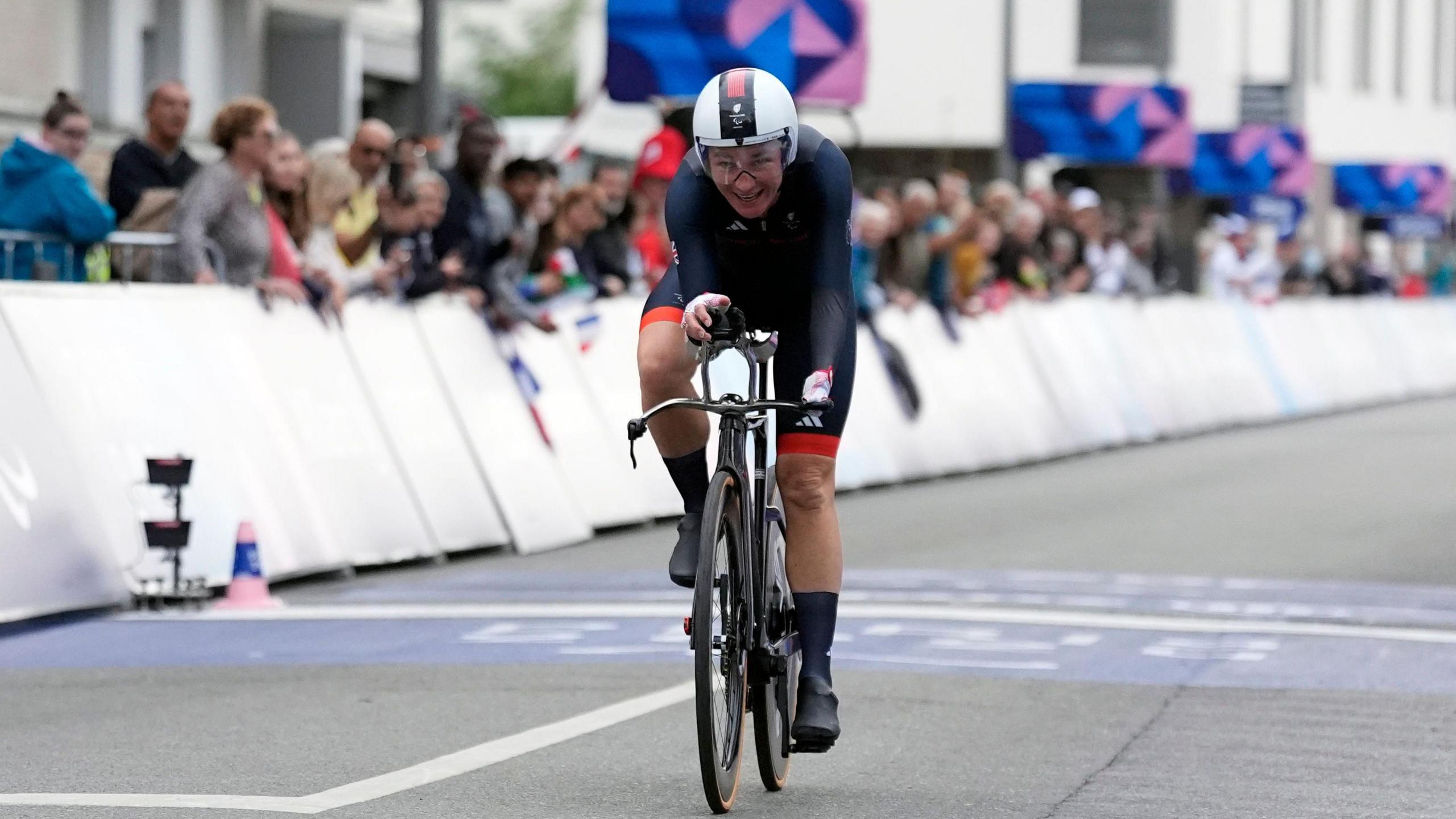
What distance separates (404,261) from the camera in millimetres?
14242

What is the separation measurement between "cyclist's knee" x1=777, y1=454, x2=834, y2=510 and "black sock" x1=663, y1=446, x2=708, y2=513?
22cm

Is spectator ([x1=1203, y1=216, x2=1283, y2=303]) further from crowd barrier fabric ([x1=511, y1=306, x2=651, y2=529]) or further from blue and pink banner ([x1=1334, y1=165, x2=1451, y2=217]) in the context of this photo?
crowd barrier fabric ([x1=511, y1=306, x2=651, y2=529])

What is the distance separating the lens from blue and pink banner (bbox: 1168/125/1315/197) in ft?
128

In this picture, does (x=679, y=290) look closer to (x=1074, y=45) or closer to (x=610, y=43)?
(x=610, y=43)

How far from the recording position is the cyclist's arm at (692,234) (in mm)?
6945

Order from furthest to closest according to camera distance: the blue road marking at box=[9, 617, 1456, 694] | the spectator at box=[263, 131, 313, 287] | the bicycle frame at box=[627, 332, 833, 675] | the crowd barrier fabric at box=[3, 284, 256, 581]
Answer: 1. the spectator at box=[263, 131, 313, 287]
2. the crowd barrier fabric at box=[3, 284, 256, 581]
3. the blue road marking at box=[9, 617, 1456, 694]
4. the bicycle frame at box=[627, 332, 833, 675]

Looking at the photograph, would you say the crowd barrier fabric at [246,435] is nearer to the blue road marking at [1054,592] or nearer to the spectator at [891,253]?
the blue road marking at [1054,592]

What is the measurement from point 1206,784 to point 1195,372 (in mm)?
20310

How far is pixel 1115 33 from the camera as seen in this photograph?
2229 inches

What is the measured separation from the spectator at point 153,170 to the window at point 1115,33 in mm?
44684

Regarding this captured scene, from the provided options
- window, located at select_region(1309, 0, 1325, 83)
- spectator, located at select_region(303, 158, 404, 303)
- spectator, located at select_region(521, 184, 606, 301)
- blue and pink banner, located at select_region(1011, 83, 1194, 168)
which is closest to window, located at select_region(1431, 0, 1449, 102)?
window, located at select_region(1309, 0, 1325, 83)

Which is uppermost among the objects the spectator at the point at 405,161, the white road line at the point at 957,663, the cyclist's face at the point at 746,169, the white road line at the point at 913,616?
the spectator at the point at 405,161

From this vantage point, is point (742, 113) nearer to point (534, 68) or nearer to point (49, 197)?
point (49, 197)

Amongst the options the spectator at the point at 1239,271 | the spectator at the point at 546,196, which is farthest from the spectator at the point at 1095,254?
the spectator at the point at 546,196
